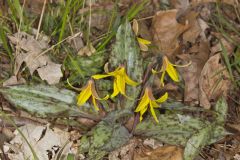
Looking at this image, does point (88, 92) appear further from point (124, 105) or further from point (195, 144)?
point (195, 144)

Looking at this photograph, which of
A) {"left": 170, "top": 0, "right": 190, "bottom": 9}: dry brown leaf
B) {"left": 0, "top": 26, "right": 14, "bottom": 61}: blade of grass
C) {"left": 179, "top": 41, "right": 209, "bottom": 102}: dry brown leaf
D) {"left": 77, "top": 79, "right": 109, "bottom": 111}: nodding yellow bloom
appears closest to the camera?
{"left": 77, "top": 79, "right": 109, "bottom": 111}: nodding yellow bloom

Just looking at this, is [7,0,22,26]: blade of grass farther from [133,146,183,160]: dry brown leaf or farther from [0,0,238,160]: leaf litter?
[133,146,183,160]: dry brown leaf

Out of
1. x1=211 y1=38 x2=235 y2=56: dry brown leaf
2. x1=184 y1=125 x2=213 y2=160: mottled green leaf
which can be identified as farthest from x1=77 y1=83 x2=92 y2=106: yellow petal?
x1=211 y1=38 x2=235 y2=56: dry brown leaf

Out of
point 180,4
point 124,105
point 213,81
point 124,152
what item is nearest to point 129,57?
point 124,105

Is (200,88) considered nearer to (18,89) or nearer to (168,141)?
(168,141)

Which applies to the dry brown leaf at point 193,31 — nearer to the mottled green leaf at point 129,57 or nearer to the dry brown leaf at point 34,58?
the mottled green leaf at point 129,57
